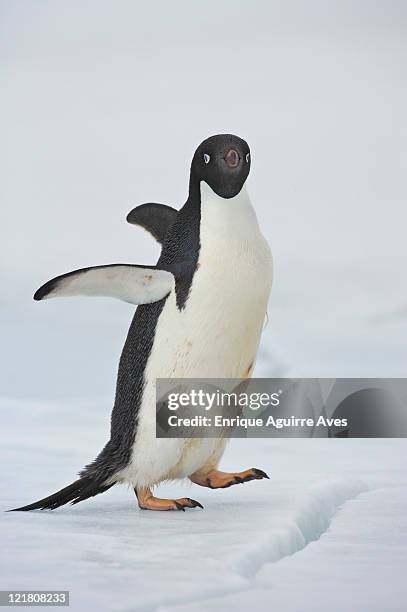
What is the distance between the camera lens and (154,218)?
6.50ft

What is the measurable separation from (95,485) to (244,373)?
1.05 ft

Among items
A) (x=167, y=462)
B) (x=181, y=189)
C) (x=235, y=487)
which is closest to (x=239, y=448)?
(x=235, y=487)

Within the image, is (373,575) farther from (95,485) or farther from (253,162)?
(253,162)

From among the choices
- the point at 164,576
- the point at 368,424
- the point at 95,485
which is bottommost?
the point at 164,576

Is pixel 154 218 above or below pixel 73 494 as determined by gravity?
above

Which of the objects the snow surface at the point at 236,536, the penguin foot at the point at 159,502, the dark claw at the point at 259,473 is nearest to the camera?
the snow surface at the point at 236,536

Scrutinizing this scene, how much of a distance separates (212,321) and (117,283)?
0.54 ft

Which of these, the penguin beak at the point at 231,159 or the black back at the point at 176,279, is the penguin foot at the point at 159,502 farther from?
the penguin beak at the point at 231,159

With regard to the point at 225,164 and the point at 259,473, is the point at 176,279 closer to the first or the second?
the point at 225,164

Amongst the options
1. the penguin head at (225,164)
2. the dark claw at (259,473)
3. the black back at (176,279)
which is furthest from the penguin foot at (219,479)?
the penguin head at (225,164)

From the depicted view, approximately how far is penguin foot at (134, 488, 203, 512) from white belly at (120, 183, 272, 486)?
22 mm

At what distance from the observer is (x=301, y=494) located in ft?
6.05

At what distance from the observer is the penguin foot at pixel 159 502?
1730mm

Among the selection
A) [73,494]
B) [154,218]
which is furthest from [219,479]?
[154,218]
